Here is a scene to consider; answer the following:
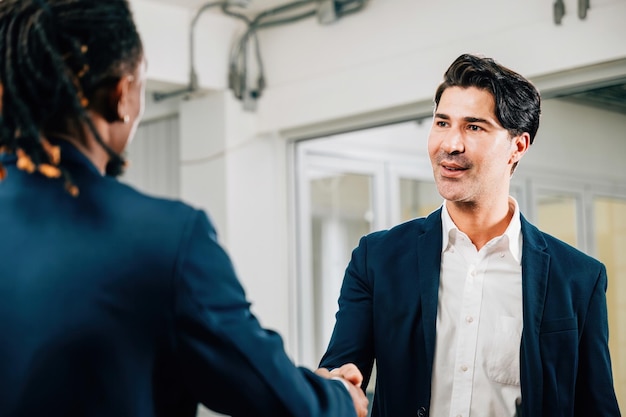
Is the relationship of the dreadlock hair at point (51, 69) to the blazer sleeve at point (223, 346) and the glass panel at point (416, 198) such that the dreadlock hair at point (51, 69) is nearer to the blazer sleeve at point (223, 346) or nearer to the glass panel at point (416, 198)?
the blazer sleeve at point (223, 346)

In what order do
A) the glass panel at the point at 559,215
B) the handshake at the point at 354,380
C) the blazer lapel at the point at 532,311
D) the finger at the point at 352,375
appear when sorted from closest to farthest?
the handshake at the point at 354,380, the finger at the point at 352,375, the blazer lapel at the point at 532,311, the glass panel at the point at 559,215

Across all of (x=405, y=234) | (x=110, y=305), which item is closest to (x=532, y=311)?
(x=405, y=234)

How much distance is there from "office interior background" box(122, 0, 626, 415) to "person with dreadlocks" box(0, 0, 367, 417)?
2215 millimetres

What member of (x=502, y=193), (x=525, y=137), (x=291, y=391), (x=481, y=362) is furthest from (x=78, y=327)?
(x=525, y=137)

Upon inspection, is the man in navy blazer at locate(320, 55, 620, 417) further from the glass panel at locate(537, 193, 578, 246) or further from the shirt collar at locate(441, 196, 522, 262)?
the glass panel at locate(537, 193, 578, 246)

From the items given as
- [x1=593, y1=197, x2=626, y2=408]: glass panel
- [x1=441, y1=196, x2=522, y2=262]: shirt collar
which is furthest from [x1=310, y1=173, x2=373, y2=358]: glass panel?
[x1=441, y1=196, x2=522, y2=262]: shirt collar

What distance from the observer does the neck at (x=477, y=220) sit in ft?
5.69

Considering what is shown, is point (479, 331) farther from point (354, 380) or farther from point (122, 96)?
point (122, 96)

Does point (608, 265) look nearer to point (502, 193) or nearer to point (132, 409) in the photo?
point (502, 193)

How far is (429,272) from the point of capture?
65.0 inches

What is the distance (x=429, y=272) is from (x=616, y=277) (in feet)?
5.79

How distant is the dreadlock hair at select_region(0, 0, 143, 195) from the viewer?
91 cm

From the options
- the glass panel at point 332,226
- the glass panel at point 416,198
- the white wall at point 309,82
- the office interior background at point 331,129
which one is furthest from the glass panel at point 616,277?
the glass panel at point 332,226

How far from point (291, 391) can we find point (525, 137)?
3.48ft
